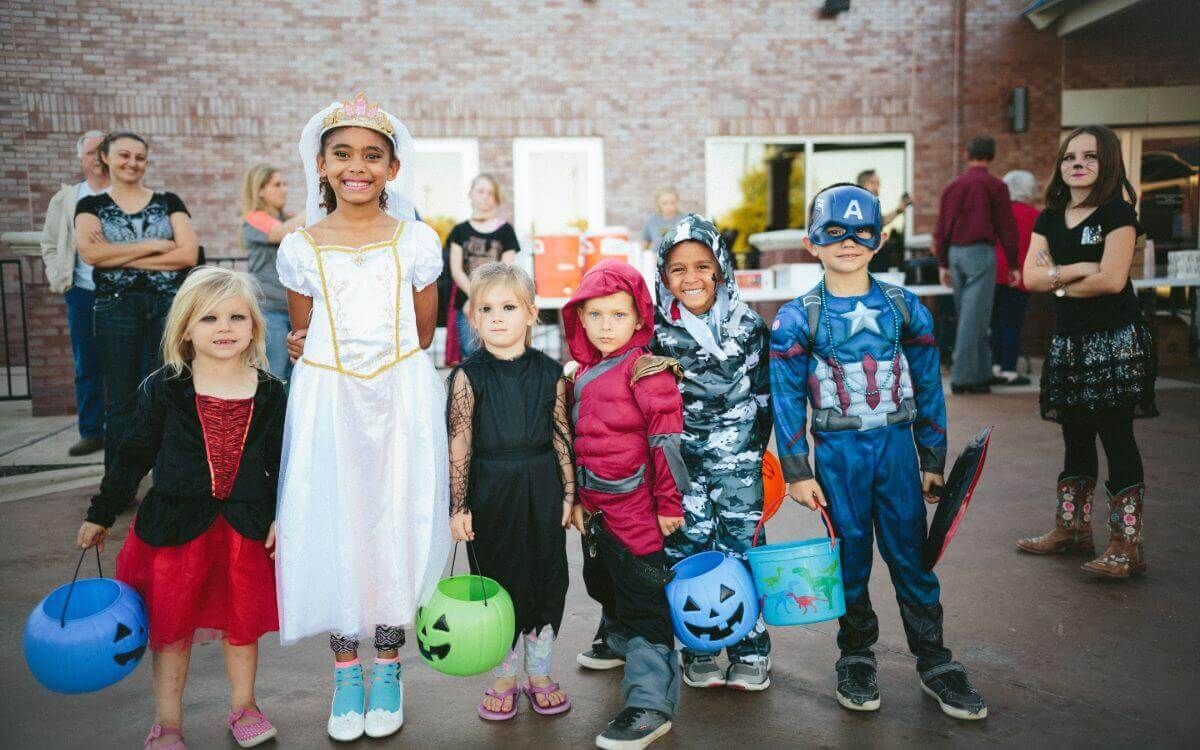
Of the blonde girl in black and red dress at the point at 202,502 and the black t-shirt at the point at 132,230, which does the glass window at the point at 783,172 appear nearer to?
the black t-shirt at the point at 132,230

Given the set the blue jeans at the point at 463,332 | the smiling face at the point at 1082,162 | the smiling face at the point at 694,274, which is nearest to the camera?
the smiling face at the point at 694,274

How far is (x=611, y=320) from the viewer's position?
3.03m

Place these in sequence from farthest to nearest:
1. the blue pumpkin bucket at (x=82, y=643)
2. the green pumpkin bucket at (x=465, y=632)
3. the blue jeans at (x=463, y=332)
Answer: the blue jeans at (x=463, y=332), the green pumpkin bucket at (x=465, y=632), the blue pumpkin bucket at (x=82, y=643)

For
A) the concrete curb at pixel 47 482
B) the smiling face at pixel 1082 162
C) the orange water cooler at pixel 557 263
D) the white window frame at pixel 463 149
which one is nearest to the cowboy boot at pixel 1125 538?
the smiling face at pixel 1082 162

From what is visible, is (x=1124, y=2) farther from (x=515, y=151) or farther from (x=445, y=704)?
(x=445, y=704)

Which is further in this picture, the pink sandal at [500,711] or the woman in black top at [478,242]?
the woman in black top at [478,242]

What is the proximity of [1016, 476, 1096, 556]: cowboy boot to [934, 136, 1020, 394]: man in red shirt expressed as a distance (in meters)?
4.52

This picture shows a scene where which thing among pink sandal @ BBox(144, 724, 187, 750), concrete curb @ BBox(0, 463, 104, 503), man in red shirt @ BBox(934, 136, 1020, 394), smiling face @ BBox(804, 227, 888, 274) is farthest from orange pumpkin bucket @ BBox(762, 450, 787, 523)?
man in red shirt @ BBox(934, 136, 1020, 394)

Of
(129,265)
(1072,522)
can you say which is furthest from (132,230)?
(1072,522)

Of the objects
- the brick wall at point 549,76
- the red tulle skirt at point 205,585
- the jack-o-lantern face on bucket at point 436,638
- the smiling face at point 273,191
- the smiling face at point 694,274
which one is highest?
the brick wall at point 549,76

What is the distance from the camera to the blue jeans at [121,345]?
534 cm

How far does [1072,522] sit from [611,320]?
8.77ft

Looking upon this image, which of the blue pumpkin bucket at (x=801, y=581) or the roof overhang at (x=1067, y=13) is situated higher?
the roof overhang at (x=1067, y=13)

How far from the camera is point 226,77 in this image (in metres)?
Answer: 11.1
